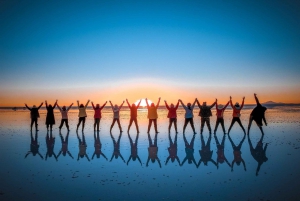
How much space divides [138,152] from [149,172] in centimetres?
294

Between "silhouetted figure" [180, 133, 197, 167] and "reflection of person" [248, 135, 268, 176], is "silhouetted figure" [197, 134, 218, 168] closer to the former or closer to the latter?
"silhouetted figure" [180, 133, 197, 167]

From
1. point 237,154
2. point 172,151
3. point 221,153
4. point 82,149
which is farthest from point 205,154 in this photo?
point 82,149

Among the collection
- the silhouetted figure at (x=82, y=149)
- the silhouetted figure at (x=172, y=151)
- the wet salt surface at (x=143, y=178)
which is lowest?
the wet salt surface at (x=143, y=178)

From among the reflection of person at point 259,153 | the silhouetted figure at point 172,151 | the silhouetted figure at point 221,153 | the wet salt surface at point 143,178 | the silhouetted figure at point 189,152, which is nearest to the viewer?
the wet salt surface at point 143,178

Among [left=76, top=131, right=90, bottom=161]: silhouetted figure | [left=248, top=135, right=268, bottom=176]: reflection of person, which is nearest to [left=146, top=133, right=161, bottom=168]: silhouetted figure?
[left=76, top=131, right=90, bottom=161]: silhouetted figure

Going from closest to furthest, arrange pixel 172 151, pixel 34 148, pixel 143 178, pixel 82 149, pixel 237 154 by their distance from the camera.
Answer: pixel 143 178
pixel 237 154
pixel 172 151
pixel 82 149
pixel 34 148

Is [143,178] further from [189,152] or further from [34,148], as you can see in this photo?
[34,148]

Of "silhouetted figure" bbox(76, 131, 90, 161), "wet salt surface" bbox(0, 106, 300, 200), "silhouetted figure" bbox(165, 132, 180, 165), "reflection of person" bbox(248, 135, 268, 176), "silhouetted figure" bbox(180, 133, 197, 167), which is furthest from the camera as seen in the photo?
"silhouetted figure" bbox(76, 131, 90, 161)

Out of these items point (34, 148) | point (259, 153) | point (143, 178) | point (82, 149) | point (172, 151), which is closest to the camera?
point (143, 178)

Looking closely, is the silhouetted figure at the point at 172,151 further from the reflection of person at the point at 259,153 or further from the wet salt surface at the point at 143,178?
the reflection of person at the point at 259,153

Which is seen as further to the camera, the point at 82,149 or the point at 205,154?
the point at 82,149

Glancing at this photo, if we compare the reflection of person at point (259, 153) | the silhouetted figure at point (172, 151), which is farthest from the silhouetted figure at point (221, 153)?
the silhouetted figure at point (172, 151)

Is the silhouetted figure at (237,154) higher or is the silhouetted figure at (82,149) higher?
the silhouetted figure at (82,149)

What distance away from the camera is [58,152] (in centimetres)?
1074
